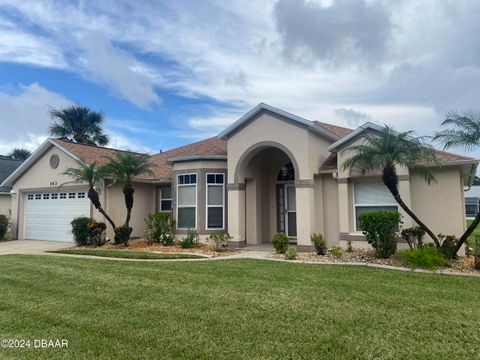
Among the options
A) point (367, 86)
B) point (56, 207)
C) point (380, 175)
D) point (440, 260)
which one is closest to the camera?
point (440, 260)

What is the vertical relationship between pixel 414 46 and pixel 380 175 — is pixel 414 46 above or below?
above

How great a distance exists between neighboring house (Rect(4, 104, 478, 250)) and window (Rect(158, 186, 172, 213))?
0.06 metres

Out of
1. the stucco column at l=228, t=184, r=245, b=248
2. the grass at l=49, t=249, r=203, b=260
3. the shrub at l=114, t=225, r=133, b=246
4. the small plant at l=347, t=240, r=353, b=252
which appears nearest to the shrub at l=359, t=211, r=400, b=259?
the small plant at l=347, t=240, r=353, b=252

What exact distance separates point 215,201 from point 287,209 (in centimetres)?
354

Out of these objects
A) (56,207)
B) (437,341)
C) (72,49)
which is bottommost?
(437,341)

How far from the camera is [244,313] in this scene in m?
6.61

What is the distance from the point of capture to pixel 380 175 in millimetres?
14031

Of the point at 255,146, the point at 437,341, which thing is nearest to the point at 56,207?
the point at 255,146

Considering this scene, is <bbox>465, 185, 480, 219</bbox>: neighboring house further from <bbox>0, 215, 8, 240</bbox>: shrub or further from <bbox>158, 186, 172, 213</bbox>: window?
<bbox>0, 215, 8, 240</bbox>: shrub

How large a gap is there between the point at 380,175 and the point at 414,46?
5722 mm

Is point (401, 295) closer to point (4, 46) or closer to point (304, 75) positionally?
point (304, 75)

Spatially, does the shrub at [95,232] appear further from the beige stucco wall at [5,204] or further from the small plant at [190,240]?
the beige stucco wall at [5,204]

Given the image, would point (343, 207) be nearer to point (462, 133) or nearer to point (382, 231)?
point (382, 231)

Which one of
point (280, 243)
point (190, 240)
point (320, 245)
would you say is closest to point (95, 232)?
point (190, 240)
